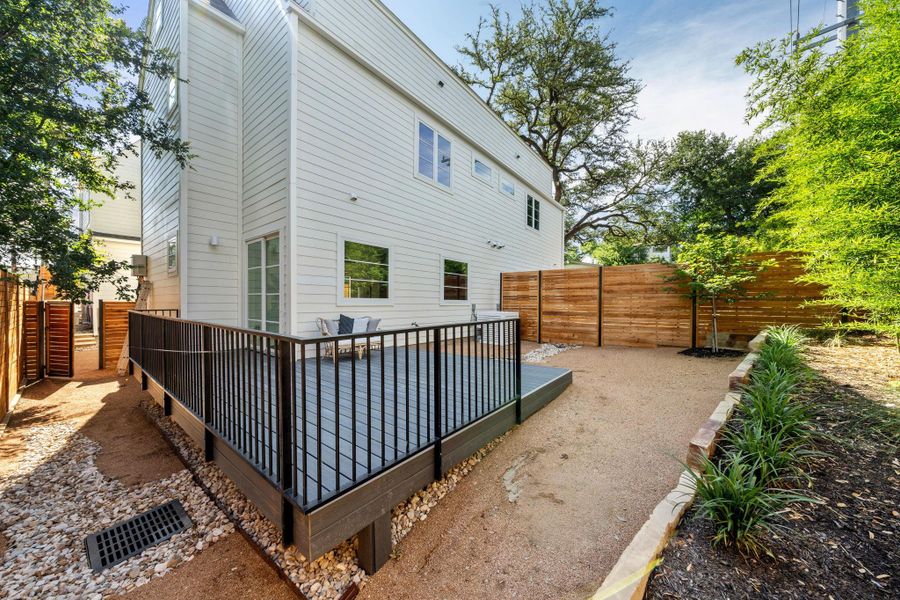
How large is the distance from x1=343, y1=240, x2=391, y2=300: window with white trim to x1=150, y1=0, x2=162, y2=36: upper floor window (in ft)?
23.2

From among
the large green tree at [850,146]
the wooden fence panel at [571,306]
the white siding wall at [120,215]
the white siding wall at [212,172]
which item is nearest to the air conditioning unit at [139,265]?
the white siding wall at [212,172]

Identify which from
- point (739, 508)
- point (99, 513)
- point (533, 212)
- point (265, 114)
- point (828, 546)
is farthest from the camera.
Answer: point (533, 212)

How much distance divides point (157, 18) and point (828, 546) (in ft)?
42.4

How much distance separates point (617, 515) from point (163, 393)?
15.5 feet

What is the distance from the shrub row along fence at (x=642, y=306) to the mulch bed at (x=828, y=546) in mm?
5167

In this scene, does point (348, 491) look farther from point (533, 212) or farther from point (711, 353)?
point (533, 212)

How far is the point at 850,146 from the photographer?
2945 mm

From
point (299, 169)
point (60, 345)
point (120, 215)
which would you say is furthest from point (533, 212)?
point (120, 215)

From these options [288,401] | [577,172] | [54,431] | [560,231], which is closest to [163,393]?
[54,431]

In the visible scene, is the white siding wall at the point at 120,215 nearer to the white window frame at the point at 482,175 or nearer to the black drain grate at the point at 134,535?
the white window frame at the point at 482,175

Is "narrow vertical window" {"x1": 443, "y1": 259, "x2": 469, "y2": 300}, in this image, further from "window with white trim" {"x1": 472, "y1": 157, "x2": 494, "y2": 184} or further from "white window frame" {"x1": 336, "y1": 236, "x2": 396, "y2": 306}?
"window with white trim" {"x1": 472, "y1": 157, "x2": 494, "y2": 184}

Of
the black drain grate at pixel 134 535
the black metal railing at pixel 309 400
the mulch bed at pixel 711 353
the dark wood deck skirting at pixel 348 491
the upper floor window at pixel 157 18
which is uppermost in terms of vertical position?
the upper floor window at pixel 157 18

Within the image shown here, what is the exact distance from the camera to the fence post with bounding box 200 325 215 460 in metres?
2.71

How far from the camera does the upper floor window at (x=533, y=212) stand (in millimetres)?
12203
